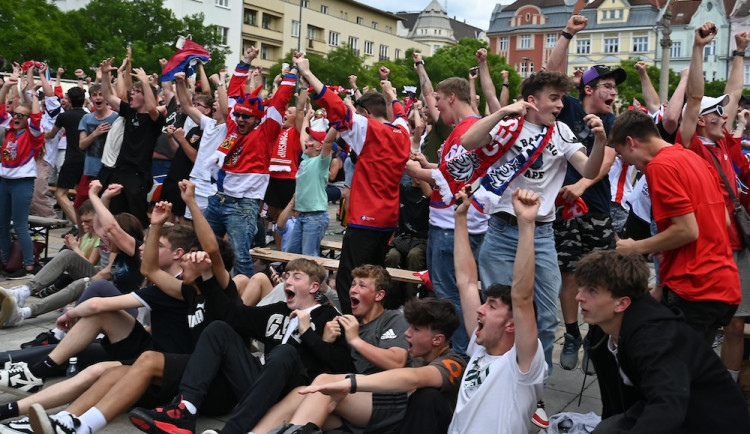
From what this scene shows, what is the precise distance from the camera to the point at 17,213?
964 cm

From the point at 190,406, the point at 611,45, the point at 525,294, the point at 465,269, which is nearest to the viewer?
the point at 525,294

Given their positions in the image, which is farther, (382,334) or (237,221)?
(237,221)

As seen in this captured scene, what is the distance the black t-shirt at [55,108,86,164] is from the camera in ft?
37.6

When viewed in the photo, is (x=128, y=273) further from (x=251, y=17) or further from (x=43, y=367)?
(x=251, y=17)

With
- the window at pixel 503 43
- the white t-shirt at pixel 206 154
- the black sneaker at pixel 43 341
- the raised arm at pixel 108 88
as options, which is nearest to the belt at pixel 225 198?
the white t-shirt at pixel 206 154

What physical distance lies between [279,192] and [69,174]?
10.3ft

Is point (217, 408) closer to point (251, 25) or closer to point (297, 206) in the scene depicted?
point (297, 206)

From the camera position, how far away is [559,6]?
376ft

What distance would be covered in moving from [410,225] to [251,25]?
67.2 metres

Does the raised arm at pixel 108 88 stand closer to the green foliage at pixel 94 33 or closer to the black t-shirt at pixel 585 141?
the black t-shirt at pixel 585 141

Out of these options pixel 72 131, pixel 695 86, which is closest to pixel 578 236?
pixel 695 86

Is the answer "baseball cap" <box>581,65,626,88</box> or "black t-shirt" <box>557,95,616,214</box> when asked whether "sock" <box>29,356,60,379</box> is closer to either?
"black t-shirt" <box>557,95,616,214</box>

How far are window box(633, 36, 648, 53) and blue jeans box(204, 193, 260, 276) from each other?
324 feet

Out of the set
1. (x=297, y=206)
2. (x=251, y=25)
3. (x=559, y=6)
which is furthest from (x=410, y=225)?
(x=559, y=6)
